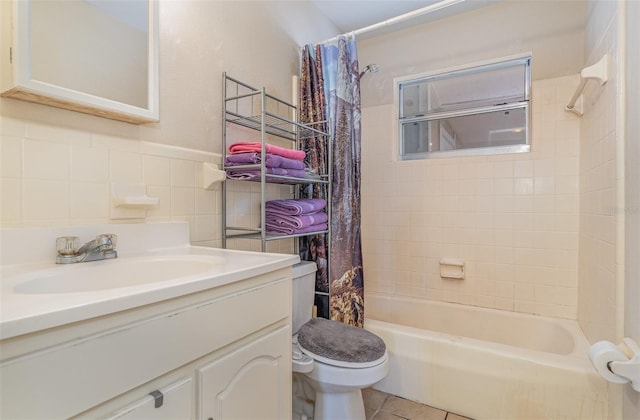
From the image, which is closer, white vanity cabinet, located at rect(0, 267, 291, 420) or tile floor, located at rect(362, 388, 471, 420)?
white vanity cabinet, located at rect(0, 267, 291, 420)

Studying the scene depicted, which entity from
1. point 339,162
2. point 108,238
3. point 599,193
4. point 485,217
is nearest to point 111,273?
point 108,238

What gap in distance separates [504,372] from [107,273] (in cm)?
157

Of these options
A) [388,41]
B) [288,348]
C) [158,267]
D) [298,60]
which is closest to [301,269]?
[288,348]

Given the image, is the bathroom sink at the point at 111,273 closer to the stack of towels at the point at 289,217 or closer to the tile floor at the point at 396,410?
the stack of towels at the point at 289,217

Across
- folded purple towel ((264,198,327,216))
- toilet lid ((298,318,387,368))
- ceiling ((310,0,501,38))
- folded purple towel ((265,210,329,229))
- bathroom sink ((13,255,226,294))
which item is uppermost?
ceiling ((310,0,501,38))

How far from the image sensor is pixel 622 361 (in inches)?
37.8

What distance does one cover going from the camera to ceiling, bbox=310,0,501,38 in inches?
81.7

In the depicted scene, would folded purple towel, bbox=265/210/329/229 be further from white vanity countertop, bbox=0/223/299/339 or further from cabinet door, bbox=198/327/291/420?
cabinet door, bbox=198/327/291/420

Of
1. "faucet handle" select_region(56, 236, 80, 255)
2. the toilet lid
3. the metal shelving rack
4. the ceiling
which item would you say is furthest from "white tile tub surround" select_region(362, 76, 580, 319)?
"faucet handle" select_region(56, 236, 80, 255)

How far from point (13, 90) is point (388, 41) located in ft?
7.51

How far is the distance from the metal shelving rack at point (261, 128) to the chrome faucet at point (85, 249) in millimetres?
511

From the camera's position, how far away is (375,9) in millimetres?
2162

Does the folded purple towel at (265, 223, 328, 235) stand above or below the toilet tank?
above

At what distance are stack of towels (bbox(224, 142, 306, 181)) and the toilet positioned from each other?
468 millimetres
